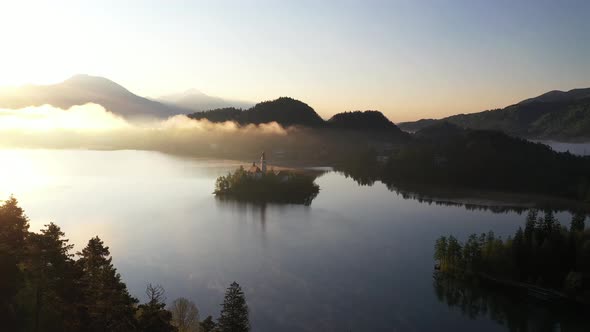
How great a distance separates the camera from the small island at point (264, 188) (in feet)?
195

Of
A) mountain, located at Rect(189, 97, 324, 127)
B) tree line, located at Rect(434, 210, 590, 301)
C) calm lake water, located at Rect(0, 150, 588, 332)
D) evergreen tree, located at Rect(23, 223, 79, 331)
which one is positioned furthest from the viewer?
mountain, located at Rect(189, 97, 324, 127)

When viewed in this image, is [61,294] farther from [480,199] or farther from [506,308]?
[480,199]

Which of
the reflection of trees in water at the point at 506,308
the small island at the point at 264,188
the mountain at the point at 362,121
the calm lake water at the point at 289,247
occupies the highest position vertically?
the mountain at the point at 362,121

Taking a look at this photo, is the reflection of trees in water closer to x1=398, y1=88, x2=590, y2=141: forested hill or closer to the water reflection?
the water reflection

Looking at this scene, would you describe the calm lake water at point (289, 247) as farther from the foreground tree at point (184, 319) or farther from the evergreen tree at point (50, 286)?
the evergreen tree at point (50, 286)

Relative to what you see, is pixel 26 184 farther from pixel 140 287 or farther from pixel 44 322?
pixel 44 322

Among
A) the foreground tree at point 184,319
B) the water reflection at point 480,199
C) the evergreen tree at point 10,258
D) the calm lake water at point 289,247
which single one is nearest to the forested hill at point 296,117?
the water reflection at point 480,199

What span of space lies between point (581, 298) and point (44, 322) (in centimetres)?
2649

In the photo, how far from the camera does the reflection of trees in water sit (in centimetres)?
2261

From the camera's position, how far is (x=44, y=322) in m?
13.0

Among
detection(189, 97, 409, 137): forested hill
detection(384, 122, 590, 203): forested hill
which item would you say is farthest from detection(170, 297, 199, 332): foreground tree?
detection(189, 97, 409, 137): forested hill

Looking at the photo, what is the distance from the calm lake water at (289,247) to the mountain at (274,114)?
8826 centimetres

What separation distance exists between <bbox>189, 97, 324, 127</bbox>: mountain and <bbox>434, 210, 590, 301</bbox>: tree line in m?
130

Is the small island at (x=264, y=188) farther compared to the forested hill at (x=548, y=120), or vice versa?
the forested hill at (x=548, y=120)
